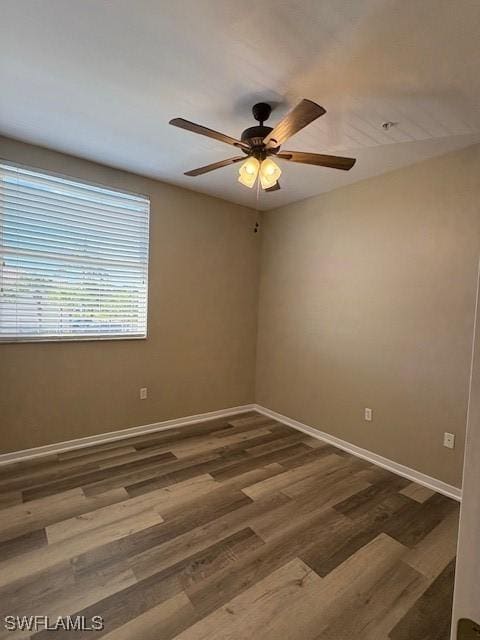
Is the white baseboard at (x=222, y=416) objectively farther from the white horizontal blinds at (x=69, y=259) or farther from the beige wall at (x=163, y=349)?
the white horizontal blinds at (x=69, y=259)

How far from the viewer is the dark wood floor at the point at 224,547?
4.43 ft

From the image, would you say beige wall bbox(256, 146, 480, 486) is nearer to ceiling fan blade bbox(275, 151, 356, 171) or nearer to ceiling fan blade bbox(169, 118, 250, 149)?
ceiling fan blade bbox(275, 151, 356, 171)

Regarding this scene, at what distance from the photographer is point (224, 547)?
5.70ft

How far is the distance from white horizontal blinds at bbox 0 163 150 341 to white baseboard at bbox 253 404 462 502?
202cm

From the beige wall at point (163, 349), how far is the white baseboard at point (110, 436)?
58 millimetres

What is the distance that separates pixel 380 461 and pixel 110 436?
257cm

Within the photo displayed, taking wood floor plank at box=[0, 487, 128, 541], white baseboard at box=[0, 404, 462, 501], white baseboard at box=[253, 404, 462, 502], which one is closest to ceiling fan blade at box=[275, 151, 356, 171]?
white baseboard at box=[253, 404, 462, 502]

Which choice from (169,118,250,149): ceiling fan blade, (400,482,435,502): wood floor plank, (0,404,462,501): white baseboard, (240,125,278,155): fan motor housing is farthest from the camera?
(0,404,462,501): white baseboard

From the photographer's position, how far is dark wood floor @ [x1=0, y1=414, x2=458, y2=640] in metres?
1.35

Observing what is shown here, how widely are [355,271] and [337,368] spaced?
3.26 feet

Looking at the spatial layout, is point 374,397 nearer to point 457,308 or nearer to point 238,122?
point 457,308

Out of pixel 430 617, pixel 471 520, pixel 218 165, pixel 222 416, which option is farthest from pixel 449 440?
pixel 218 165

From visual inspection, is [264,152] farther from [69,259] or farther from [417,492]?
[417,492]

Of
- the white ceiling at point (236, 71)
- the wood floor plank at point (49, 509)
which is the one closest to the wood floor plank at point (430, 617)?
the wood floor plank at point (49, 509)
